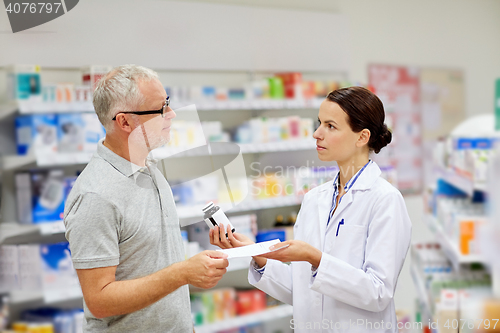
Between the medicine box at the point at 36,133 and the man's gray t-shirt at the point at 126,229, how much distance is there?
1.44 metres

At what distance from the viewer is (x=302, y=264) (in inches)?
60.3

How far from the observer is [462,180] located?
2.33 m

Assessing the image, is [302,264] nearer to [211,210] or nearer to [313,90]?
[211,210]

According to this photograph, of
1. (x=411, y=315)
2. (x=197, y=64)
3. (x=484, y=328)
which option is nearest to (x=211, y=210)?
(x=484, y=328)

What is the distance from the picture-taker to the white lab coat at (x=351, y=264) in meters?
1.31

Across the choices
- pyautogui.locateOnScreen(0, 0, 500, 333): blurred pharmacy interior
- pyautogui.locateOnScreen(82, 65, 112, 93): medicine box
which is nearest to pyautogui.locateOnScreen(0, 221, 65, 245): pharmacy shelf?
pyautogui.locateOnScreen(0, 0, 500, 333): blurred pharmacy interior

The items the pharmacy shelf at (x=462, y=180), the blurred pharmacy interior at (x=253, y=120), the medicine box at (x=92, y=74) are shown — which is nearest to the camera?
the pharmacy shelf at (x=462, y=180)

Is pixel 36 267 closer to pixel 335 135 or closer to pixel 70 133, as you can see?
pixel 70 133

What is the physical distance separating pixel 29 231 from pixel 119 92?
161 cm

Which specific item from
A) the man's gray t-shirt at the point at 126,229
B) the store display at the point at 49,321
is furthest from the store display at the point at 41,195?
the man's gray t-shirt at the point at 126,229

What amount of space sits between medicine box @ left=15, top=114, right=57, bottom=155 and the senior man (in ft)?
4.68

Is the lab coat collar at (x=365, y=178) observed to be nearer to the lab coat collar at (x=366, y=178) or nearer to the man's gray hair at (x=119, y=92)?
Result: the lab coat collar at (x=366, y=178)

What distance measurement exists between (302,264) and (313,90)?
250 cm

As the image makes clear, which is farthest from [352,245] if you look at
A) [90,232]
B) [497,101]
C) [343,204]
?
[497,101]
